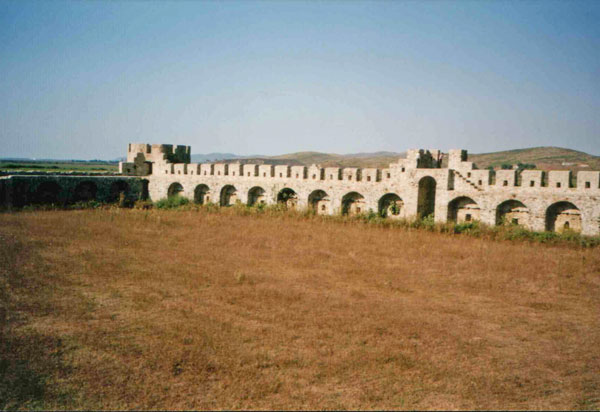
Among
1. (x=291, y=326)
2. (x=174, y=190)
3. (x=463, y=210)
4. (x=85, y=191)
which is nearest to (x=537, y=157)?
(x=463, y=210)

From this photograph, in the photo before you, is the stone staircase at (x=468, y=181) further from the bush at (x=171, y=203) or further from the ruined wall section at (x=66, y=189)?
the ruined wall section at (x=66, y=189)

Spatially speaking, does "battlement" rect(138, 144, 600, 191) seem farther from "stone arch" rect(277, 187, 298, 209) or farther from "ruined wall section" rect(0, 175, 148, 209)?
"ruined wall section" rect(0, 175, 148, 209)

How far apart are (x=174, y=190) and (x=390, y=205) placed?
13.3 metres

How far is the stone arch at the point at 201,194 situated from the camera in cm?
2562

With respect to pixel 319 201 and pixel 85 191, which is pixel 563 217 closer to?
pixel 319 201

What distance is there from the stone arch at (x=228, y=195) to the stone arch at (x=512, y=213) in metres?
13.4

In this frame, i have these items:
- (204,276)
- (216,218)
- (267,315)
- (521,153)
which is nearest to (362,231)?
(216,218)

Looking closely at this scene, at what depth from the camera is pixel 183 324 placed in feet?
22.6

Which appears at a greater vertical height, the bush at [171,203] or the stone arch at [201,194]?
the stone arch at [201,194]

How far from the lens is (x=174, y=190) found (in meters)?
26.9

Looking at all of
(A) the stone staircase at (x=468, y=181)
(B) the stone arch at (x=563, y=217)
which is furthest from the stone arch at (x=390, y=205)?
(B) the stone arch at (x=563, y=217)

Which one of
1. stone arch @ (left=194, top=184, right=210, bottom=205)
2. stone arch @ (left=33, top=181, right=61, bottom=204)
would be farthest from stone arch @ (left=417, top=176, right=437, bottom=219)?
stone arch @ (left=33, top=181, right=61, bottom=204)

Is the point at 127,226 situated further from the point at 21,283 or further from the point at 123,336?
the point at 123,336

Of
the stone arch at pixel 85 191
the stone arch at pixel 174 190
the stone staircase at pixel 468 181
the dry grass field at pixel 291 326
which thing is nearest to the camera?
the dry grass field at pixel 291 326
